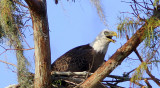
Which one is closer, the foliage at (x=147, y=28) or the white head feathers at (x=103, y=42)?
the foliage at (x=147, y=28)

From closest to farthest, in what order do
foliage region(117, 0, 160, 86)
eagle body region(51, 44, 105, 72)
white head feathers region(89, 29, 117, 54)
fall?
foliage region(117, 0, 160, 86), eagle body region(51, 44, 105, 72), white head feathers region(89, 29, 117, 54)

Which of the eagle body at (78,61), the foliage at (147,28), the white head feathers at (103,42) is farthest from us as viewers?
the white head feathers at (103,42)

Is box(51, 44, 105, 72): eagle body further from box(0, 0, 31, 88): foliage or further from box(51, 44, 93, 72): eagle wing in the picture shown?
box(0, 0, 31, 88): foliage

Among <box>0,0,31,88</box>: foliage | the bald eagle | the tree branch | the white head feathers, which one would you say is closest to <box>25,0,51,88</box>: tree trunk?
the tree branch

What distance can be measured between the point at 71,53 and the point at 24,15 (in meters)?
1.68

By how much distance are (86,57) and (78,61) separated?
0.19 m

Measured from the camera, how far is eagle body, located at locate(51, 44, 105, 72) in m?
6.36

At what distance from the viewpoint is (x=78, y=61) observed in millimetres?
6410

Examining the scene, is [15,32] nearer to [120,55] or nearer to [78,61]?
[78,61]

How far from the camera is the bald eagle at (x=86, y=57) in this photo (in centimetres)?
637

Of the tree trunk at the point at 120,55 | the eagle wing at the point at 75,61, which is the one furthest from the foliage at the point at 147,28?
the eagle wing at the point at 75,61

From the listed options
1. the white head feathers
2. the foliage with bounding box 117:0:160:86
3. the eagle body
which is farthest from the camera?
the white head feathers

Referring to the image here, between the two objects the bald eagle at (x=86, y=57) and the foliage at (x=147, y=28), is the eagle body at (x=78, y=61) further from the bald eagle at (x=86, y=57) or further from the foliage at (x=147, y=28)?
the foliage at (x=147, y=28)

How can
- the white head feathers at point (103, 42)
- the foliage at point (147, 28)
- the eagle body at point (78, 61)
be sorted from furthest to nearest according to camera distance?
the white head feathers at point (103, 42) < the eagle body at point (78, 61) < the foliage at point (147, 28)
